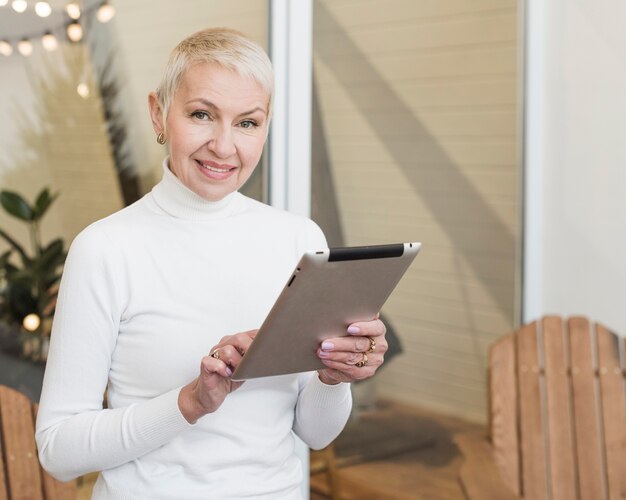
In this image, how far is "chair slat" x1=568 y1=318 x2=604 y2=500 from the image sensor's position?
2795 mm

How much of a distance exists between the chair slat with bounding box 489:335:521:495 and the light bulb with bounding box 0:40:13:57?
5.44 ft

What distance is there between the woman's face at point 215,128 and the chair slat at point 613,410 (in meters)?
1.73

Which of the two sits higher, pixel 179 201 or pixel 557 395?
pixel 179 201

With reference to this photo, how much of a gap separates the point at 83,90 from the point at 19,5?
0.67ft

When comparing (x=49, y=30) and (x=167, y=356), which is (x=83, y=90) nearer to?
(x=49, y=30)

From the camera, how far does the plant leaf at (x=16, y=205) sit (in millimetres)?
1778

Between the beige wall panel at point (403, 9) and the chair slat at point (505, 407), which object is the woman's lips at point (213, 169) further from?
the chair slat at point (505, 407)

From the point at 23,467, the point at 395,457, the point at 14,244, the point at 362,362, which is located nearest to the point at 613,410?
the point at 395,457

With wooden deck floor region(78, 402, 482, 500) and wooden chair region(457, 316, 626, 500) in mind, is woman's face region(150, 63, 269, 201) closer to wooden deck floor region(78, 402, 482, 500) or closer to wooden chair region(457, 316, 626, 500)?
wooden deck floor region(78, 402, 482, 500)

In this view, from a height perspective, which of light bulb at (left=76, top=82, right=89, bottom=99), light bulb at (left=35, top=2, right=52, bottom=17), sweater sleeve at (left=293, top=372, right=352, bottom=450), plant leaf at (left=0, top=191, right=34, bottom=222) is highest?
light bulb at (left=35, top=2, right=52, bottom=17)

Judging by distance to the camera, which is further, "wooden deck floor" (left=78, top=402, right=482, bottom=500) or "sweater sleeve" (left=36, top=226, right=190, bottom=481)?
"wooden deck floor" (left=78, top=402, right=482, bottom=500)

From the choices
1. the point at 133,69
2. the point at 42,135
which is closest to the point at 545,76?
the point at 133,69

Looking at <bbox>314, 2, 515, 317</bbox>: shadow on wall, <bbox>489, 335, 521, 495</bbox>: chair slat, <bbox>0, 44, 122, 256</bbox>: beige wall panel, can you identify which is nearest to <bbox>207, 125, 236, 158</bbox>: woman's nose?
<bbox>0, 44, 122, 256</bbox>: beige wall panel

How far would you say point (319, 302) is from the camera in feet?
4.25
